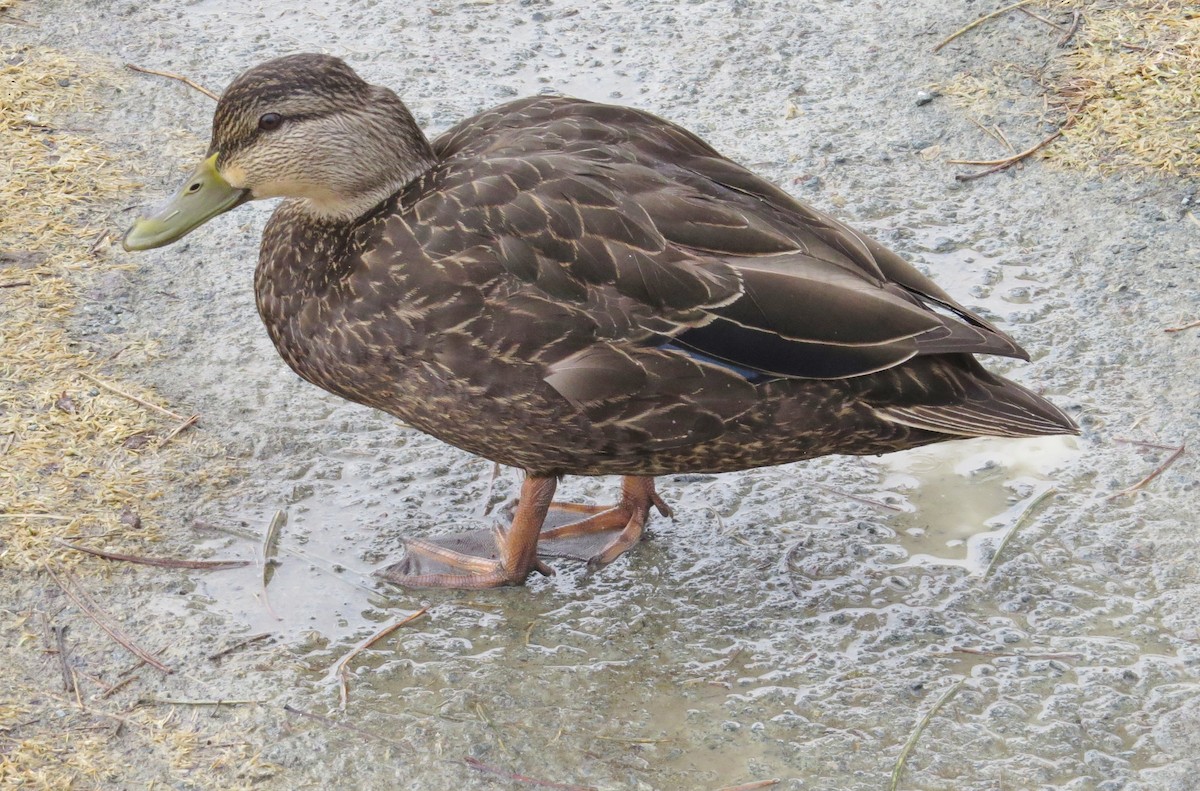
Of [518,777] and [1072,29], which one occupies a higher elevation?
[1072,29]

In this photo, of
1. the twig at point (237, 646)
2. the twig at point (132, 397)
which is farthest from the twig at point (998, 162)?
the twig at point (237, 646)

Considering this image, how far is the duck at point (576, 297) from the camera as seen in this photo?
3.56 metres

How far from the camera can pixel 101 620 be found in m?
3.83

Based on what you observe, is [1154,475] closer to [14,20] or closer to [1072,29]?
[1072,29]

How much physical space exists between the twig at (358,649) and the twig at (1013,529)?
1.73 meters

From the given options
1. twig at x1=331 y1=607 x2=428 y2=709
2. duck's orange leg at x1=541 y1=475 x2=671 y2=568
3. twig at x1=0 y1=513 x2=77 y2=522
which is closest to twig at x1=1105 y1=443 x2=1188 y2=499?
duck's orange leg at x1=541 y1=475 x2=671 y2=568

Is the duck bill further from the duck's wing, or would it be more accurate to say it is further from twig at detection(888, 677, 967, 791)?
twig at detection(888, 677, 967, 791)

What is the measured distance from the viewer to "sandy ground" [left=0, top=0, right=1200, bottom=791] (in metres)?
3.52

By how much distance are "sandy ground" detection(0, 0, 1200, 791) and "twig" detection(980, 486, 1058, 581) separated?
13 mm

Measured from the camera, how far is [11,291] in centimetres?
494

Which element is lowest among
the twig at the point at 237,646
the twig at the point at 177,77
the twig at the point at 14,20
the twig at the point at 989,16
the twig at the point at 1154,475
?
the twig at the point at 237,646

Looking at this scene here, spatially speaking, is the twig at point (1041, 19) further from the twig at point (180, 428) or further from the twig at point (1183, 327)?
the twig at point (180, 428)

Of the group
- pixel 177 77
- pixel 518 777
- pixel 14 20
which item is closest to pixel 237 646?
pixel 518 777

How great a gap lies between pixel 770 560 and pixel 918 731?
0.81m
